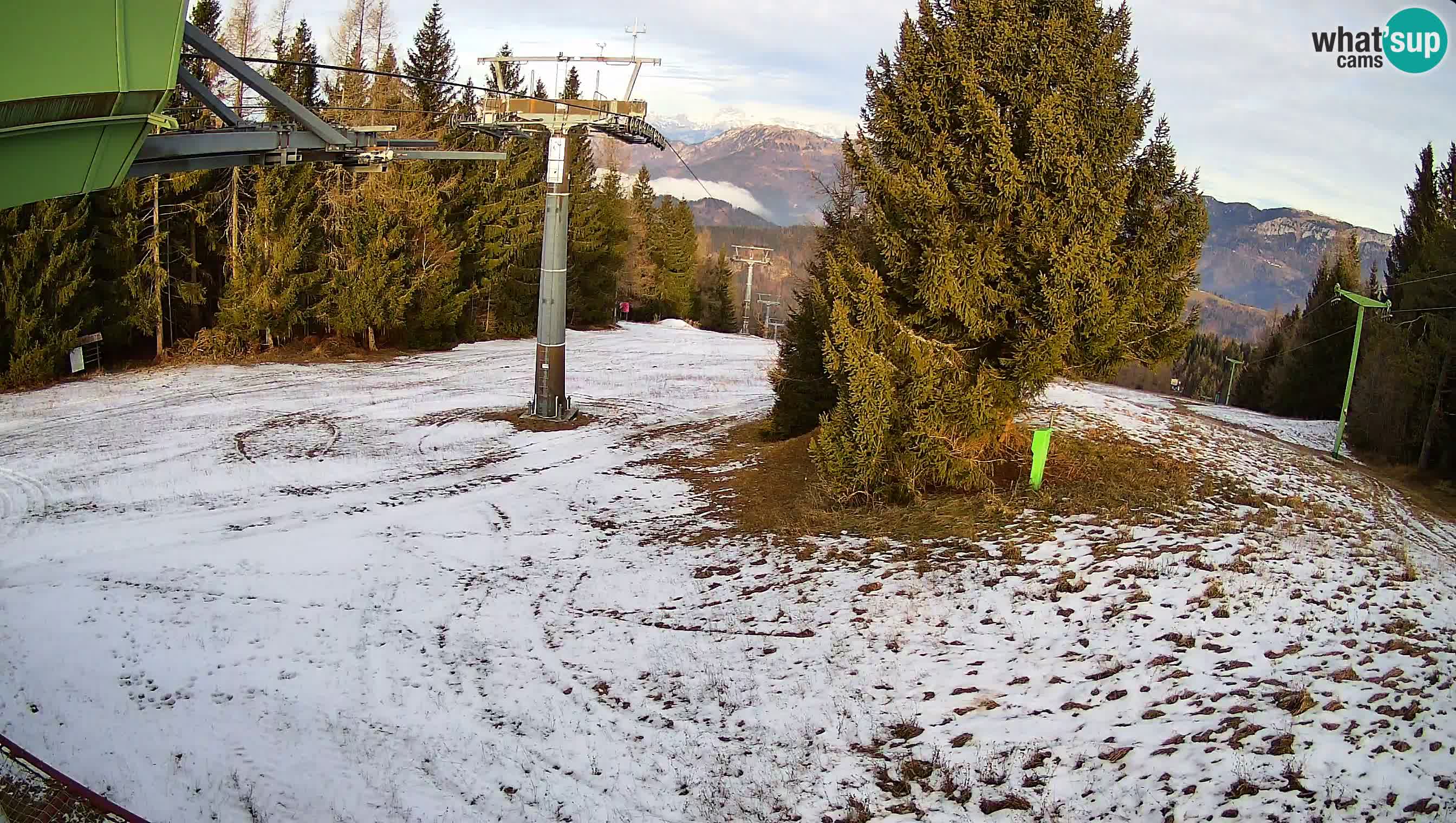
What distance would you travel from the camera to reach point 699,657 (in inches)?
334

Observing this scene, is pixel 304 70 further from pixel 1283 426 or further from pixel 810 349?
pixel 1283 426

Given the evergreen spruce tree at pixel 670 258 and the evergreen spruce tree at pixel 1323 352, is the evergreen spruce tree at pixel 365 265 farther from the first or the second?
the evergreen spruce tree at pixel 1323 352

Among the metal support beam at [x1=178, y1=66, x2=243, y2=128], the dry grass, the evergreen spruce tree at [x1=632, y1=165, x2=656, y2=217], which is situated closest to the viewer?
the metal support beam at [x1=178, y1=66, x2=243, y2=128]

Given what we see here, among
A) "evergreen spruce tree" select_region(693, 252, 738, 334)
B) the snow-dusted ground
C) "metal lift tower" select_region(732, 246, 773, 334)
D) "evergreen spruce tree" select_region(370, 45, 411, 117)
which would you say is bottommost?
the snow-dusted ground

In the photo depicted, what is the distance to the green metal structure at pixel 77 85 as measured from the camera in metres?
2.48

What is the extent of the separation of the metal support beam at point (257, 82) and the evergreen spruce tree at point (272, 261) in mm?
23360

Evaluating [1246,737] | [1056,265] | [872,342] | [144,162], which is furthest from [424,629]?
[1056,265]

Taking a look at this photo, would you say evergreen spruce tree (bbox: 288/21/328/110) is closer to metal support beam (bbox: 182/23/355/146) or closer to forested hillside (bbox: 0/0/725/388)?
forested hillside (bbox: 0/0/725/388)

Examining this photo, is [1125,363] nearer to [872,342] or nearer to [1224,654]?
[872,342]

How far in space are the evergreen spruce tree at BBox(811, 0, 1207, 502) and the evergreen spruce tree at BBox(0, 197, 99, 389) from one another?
23.3 m

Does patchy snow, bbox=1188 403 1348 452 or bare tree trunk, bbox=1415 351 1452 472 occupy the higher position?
A: bare tree trunk, bbox=1415 351 1452 472

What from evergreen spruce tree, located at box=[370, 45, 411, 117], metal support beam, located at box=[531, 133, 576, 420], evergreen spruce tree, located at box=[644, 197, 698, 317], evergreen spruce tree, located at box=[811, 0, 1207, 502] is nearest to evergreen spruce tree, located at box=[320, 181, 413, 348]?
evergreen spruce tree, located at box=[370, 45, 411, 117]

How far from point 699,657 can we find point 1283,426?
2689cm

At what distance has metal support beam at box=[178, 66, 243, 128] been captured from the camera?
192 inches
